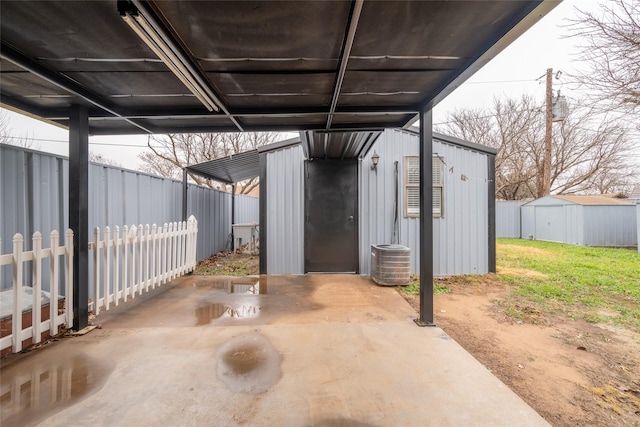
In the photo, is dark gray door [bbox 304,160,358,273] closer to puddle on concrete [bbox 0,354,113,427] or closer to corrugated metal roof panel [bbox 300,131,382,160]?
corrugated metal roof panel [bbox 300,131,382,160]

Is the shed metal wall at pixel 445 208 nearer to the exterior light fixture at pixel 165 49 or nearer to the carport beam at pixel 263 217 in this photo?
the carport beam at pixel 263 217

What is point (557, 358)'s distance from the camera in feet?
8.63

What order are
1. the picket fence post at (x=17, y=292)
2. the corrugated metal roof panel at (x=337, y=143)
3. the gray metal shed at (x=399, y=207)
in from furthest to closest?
the gray metal shed at (x=399, y=207) < the corrugated metal roof panel at (x=337, y=143) < the picket fence post at (x=17, y=292)

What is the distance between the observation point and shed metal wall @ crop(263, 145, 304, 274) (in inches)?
219

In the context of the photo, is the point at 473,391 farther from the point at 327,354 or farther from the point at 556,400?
the point at 327,354

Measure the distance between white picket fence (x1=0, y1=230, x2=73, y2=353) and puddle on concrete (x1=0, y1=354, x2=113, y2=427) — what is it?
0.27m

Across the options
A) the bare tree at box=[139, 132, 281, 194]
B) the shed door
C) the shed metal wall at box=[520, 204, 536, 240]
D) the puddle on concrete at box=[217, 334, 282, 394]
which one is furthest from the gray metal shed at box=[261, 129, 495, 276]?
the bare tree at box=[139, 132, 281, 194]

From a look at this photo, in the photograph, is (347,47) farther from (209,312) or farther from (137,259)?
(137,259)

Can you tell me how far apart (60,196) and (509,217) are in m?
16.0

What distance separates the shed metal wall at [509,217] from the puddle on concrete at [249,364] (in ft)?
46.6

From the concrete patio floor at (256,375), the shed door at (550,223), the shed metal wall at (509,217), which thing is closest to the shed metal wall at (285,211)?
the concrete patio floor at (256,375)

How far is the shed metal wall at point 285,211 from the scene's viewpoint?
5574 millimetres

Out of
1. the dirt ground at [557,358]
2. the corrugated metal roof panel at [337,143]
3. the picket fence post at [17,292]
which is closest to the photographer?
the dirt ground at [557,358]

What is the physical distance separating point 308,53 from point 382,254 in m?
3.59
